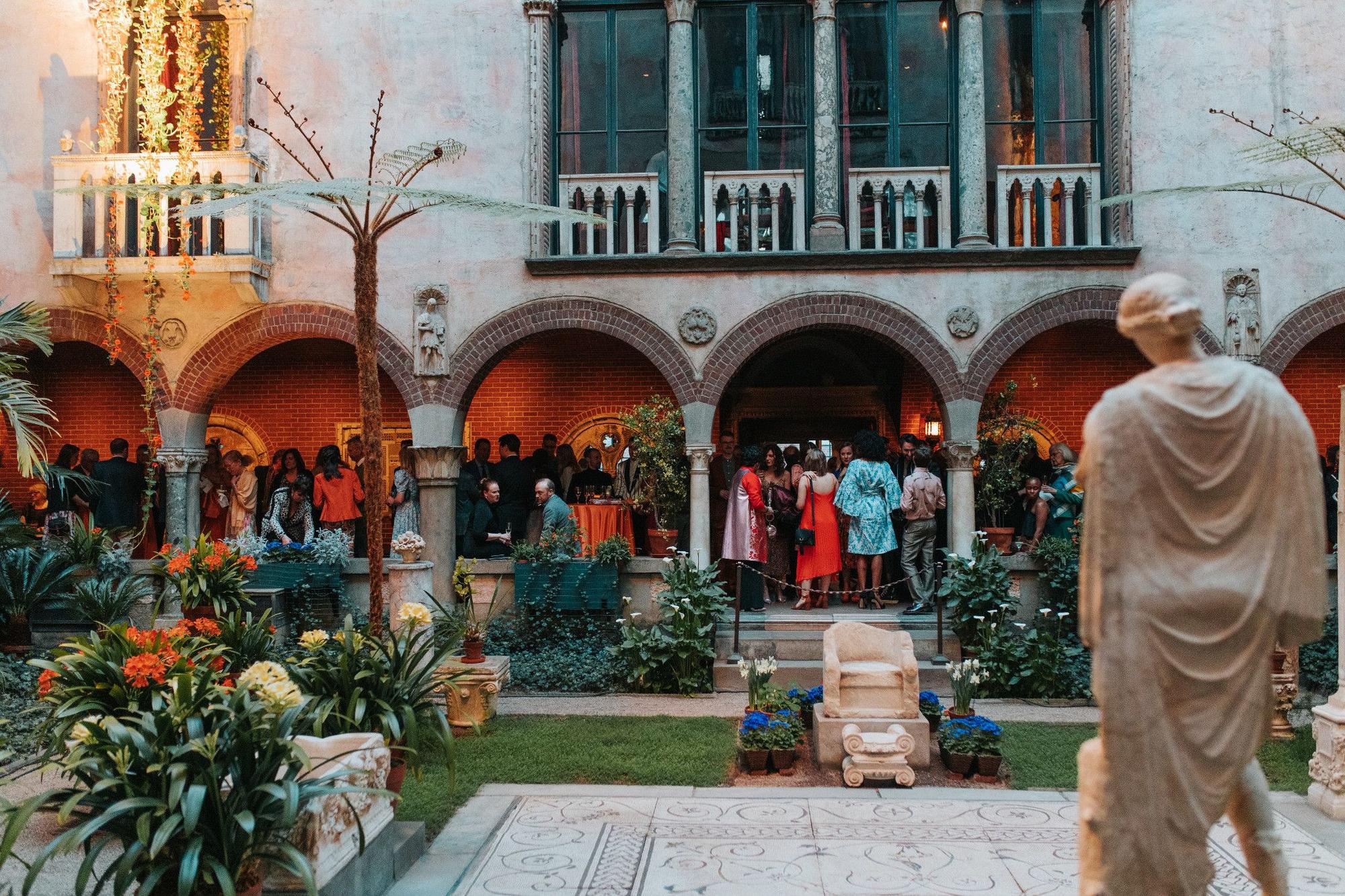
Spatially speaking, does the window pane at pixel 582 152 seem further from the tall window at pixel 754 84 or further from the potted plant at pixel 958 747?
the potted plant at pixel 958 747

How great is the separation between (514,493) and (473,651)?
12.7 ft

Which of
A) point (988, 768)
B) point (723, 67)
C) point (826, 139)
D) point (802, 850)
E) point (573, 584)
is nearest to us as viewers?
point (802, 850)

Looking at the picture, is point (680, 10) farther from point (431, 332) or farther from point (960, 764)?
point (960, 764)

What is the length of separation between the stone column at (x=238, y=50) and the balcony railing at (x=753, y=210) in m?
5.54

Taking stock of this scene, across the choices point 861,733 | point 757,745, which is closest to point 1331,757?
point 861,733

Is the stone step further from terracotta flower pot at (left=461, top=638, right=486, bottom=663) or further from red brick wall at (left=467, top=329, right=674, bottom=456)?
red brick wall at (left=467, top=329, right=674, bottom=456)

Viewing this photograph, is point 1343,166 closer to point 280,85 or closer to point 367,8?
point 367,8

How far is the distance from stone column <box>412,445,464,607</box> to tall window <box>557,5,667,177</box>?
3.87 metres

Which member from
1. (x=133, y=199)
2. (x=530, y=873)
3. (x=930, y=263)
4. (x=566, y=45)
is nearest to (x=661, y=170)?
(x=566, y=45)

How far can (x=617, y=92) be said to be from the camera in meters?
13.7

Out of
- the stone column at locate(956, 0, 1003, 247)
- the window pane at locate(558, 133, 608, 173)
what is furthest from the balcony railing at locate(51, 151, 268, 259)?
the stone column at locate(956, 0, 1003, 247)

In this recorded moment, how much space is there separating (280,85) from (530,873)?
34.5ft

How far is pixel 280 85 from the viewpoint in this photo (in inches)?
515

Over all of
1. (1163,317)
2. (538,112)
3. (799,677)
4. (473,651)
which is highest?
(538,112)
